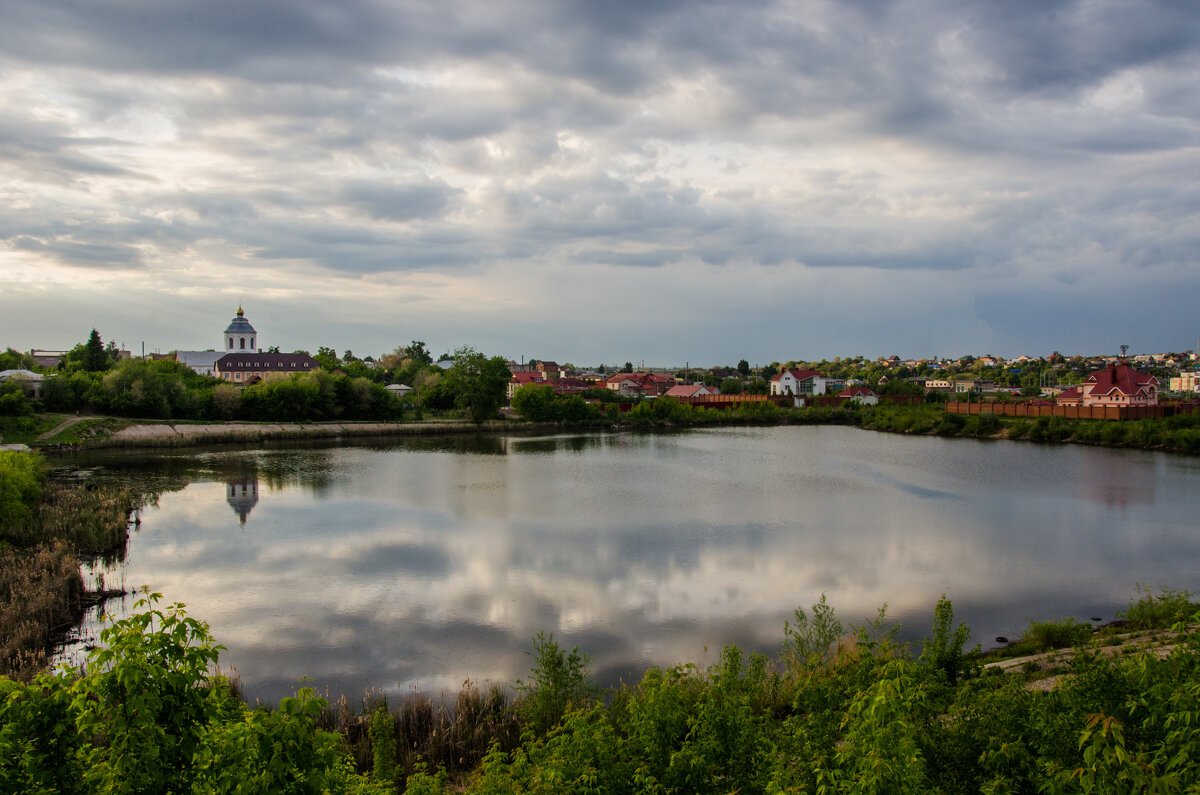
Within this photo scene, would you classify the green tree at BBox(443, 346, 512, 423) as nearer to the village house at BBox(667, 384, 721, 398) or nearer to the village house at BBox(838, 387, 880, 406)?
the village house at BBox(667, 384, 721, 398)

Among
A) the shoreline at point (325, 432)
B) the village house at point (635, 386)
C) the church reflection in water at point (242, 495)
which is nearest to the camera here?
the church reflection in water at point (242, 495)

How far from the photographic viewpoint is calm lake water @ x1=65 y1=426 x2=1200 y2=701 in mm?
12383

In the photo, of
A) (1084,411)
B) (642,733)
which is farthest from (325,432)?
(1084,411)

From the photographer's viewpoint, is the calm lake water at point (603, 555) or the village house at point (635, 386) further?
the village house at point (635, 386)

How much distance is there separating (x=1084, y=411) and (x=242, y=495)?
187 ft

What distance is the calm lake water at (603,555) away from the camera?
12.4 metres

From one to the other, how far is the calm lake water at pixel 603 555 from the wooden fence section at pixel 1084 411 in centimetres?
1815

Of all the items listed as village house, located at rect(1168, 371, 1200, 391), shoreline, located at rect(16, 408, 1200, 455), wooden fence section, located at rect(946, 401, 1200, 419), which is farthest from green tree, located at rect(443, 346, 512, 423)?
village house, located at rect(1168, 371, 1200, 391)

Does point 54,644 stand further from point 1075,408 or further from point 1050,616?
→ point 1075,408

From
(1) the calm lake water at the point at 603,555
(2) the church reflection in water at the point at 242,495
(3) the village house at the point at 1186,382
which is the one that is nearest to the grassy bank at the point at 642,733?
(1) the calm lake water at the point at 603,555

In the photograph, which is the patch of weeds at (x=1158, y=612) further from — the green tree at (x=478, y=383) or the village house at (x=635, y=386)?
the village house at (x=635, y=386)

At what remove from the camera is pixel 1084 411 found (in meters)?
52.4

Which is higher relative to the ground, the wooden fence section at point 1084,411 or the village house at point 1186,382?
the village house at point 1186,382

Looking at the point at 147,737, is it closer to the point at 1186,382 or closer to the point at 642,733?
the point at 642,733
